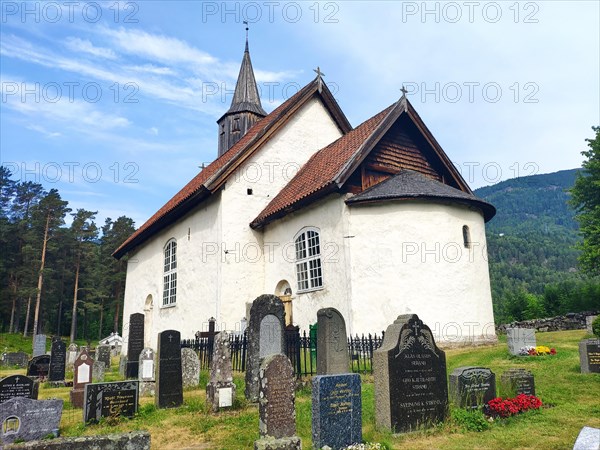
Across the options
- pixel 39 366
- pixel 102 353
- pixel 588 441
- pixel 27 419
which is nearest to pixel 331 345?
pixel 27 419

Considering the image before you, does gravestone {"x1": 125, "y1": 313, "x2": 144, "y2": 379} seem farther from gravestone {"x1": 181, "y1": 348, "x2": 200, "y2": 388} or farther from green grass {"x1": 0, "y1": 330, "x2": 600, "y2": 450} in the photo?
green grass {"x1": 0, "y1": 330, "x2": 600, "y2": 450}

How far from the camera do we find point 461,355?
1264cm

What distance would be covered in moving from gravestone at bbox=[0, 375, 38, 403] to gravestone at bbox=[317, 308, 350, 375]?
5851 mm

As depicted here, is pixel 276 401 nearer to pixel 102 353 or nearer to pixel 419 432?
pixel 419 432

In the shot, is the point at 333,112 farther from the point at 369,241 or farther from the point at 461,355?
the point at 461,355

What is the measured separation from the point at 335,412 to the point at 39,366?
13.4 metres

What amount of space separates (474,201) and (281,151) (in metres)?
8.25

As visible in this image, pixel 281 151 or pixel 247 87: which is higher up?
pixel 247 87

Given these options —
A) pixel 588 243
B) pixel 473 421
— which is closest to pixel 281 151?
pixel 473 421

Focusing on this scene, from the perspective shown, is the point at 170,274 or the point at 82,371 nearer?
the point at 82,371

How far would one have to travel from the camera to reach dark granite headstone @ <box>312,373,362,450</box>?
5949 millimetres

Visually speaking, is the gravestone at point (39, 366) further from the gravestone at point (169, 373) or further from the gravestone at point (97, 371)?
the gravestone at point (169, 373)

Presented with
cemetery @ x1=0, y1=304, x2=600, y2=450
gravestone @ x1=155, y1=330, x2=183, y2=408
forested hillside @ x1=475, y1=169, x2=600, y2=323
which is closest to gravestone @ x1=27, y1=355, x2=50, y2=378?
cemetery @ x1=0, y1=304, x2=600, y2=450

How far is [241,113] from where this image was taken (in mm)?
26688
